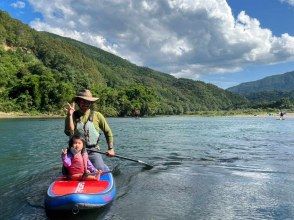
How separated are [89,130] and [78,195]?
266 centimetres

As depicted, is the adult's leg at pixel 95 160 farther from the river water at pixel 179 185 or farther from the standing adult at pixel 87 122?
the river water at pixel 179 185

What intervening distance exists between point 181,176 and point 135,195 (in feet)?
12.7

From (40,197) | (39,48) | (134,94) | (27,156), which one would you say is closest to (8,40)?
(39,48)

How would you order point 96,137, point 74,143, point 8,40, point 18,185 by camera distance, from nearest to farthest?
point 74,143 < point 96,137 < point 18,185 < point 8,40

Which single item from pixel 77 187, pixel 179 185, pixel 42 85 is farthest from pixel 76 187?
pixel 42 85

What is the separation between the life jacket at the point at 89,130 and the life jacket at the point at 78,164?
977 millimetres

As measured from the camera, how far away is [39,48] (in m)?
192

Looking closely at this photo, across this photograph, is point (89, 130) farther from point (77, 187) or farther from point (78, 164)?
point (77, 187)

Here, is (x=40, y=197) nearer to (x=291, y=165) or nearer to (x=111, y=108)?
(x=291, y=165)

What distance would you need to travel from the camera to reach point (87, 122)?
12.3m

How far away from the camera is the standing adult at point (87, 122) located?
11773 millimetres

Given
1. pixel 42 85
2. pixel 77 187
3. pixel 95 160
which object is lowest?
pixel 77 187

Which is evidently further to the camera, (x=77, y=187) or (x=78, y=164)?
(x=78, y=164)

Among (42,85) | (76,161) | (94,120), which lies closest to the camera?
(76,161)
